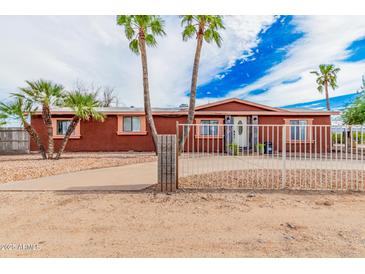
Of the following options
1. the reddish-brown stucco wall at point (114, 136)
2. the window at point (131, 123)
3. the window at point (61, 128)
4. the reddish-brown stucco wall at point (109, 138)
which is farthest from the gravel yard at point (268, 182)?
the window at point (61, 128)

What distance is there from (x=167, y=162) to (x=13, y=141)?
15396 mm

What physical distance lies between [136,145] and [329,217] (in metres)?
13.3

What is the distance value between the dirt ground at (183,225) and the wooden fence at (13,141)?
40.8 ft

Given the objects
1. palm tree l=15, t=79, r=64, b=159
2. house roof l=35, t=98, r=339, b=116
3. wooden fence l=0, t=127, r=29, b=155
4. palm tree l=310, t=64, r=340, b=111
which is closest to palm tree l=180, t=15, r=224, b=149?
house roof l=35, t=98, r=339, b=116

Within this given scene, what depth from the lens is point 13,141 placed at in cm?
1454

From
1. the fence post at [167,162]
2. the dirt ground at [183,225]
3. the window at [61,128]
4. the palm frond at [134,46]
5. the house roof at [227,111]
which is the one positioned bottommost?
the dirt ground at [183,225]

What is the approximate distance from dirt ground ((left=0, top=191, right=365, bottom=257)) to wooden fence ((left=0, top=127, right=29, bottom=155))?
1244 centimetres

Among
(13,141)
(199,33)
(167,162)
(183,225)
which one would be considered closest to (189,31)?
(199,33)

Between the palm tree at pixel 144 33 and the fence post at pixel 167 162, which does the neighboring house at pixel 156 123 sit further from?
the fence post at pixel 167 162

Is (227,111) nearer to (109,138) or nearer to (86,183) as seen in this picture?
(109,138)

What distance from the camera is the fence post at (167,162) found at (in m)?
4.98

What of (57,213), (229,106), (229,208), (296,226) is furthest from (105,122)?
(296,226)

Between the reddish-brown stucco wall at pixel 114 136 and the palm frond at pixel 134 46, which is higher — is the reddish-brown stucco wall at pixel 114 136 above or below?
below

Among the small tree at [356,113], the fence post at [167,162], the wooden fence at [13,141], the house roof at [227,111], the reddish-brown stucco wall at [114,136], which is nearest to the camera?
the fence post at [167,162]
